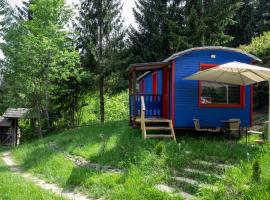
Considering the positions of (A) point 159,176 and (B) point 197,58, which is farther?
(B) point 197,58

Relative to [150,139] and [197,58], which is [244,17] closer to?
[197,58]

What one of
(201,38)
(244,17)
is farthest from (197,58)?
(244,17)

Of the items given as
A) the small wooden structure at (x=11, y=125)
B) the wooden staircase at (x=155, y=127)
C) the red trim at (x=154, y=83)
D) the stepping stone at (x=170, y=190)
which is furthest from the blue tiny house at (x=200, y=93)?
the small wooden structure at (x=11, y=125)

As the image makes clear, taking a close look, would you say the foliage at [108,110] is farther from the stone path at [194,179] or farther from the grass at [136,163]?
the stone path at [194,179]

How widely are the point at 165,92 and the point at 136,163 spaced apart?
5478 millimetres

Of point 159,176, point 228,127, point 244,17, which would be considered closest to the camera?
point 159,176

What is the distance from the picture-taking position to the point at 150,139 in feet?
36.3

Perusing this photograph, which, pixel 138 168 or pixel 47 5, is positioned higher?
pixel 47 5

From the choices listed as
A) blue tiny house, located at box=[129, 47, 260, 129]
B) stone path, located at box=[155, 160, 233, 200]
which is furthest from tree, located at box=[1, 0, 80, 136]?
stone path, located at box=[155, 160, 233, 200]

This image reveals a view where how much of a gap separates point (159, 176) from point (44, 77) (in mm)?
14754

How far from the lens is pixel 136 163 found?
29.0ft

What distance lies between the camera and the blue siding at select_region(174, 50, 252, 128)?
1278cm

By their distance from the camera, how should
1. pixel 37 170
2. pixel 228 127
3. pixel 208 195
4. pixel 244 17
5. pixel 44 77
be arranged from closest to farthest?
pixel 208 195 < pixel 37 170 < pixel 228 127 < pixel 44 77 < pixel 244 17

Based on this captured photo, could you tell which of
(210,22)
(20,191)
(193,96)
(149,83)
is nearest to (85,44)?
(149,83)
